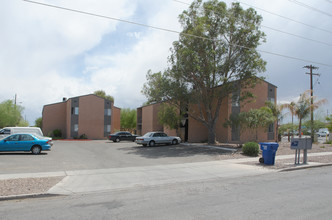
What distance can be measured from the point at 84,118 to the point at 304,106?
110ft

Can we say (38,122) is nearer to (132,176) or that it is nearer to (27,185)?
(132,176)

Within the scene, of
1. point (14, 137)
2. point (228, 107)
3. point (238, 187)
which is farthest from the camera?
point (228, 107)

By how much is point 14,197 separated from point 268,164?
451 inches

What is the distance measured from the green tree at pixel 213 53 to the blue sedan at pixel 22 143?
469 inches

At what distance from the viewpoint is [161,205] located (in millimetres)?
6469

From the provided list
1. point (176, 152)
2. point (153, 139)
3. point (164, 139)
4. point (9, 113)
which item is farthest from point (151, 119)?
point (9, 113)

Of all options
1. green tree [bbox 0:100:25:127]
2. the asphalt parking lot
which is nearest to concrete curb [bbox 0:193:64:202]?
the asphalt parking lot

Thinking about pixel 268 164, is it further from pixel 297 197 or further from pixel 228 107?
pixel 228 107

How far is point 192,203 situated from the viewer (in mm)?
6633

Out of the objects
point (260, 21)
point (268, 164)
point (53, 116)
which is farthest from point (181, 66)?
point (53, 116)

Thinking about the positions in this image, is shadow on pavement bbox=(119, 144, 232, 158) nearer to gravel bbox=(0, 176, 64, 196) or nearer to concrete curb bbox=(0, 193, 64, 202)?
gravel bbox=(0, 176, 64, 196)

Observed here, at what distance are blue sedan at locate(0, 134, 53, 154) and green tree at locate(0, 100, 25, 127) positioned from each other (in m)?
35.3

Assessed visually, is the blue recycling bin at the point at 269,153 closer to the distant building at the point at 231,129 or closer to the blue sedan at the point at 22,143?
the distant building at the point at 231,129

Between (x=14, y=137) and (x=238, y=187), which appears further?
(x=14, y=137)
